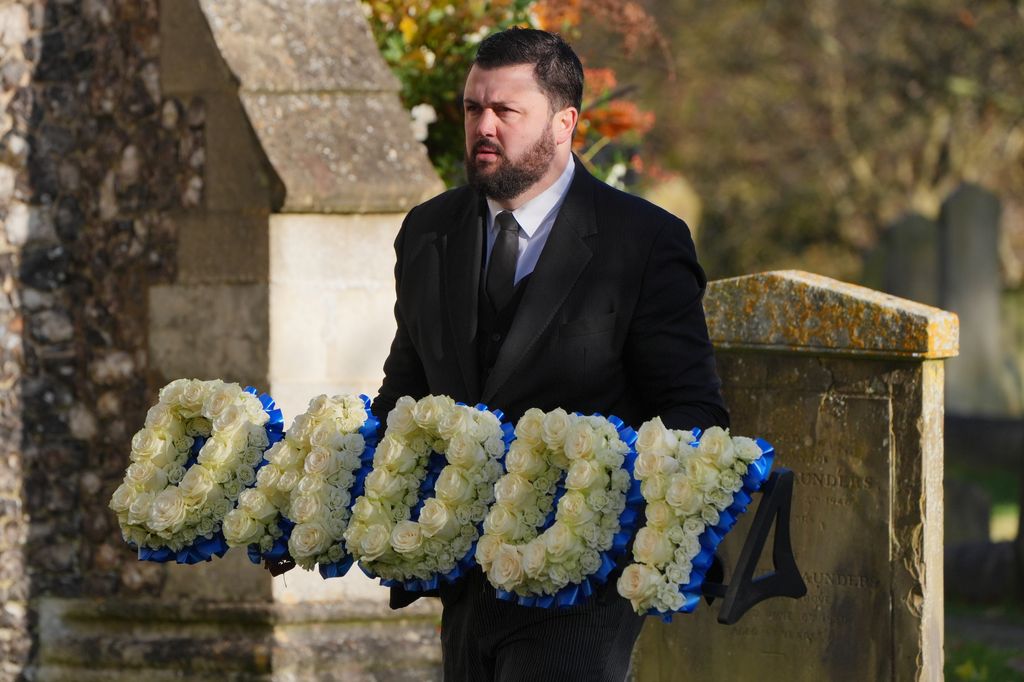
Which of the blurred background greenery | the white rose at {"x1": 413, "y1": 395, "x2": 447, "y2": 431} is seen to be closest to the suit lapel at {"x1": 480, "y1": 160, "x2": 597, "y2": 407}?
the white rose at {"x1": 413, "y1": 395, "x2": 447, "y2": 431}

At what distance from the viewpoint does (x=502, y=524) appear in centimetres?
309

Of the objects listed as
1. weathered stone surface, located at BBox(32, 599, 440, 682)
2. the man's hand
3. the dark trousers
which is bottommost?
weathered stone surface, located at BBox(32, 599, 440, 682)

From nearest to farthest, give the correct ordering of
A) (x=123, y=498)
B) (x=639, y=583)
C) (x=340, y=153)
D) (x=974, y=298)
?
1. (x=639, y=583)
2. (x=123, y=498)
3. (x=340, y=153)
4. (x=974, y=298)

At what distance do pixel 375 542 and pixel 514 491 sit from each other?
0.30 meters

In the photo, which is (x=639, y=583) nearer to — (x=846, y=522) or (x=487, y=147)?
(x=487, y=147)

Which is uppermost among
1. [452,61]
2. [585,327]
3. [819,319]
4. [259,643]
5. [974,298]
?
[452,61]

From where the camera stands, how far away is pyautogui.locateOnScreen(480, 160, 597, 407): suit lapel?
3.42 meters

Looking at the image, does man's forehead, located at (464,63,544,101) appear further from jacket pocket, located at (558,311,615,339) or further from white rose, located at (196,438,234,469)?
white rose, located at (196,438,234,469)

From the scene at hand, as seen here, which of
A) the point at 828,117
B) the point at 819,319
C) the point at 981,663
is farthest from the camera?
the point at 828,117

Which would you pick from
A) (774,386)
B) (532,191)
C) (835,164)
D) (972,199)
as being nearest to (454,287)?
(532,191)

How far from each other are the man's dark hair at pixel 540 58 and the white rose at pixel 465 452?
73 centimetres

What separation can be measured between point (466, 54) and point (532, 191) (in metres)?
3.23

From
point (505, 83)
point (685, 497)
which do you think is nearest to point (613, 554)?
point (685, 497)

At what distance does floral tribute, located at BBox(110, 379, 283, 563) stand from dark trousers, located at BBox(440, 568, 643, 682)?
1.69 feet
